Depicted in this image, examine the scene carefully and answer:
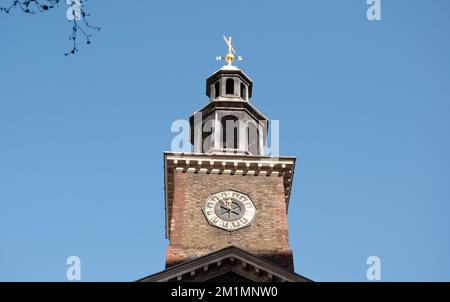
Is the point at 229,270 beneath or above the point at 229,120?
beneath

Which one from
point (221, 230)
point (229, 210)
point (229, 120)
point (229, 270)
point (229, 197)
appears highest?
point (229, 120)

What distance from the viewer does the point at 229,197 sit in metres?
34.3

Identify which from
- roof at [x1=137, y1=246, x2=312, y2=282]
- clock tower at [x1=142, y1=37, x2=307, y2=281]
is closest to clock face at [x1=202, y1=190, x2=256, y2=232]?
clock tower at [x1=142, y1=37, x2=307, y2=281]

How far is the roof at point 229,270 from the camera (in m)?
27.6

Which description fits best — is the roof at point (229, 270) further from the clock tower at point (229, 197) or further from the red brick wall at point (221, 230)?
the red brick wall at point (221, 230)

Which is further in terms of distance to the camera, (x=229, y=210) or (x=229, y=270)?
(x=229, y=210)

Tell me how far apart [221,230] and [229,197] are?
6.02ft

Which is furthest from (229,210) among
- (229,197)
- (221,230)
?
(221,230)

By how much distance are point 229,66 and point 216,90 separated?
1725mm

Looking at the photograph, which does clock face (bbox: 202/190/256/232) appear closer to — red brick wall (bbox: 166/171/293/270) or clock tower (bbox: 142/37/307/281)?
clock tower (bbox: 142/37/307/281)

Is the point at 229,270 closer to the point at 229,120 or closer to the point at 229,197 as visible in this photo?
the point at 229,197

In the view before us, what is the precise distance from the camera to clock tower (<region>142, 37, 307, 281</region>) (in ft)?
93.3

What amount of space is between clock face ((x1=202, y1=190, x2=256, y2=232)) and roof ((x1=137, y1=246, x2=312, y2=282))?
4.65 meters
